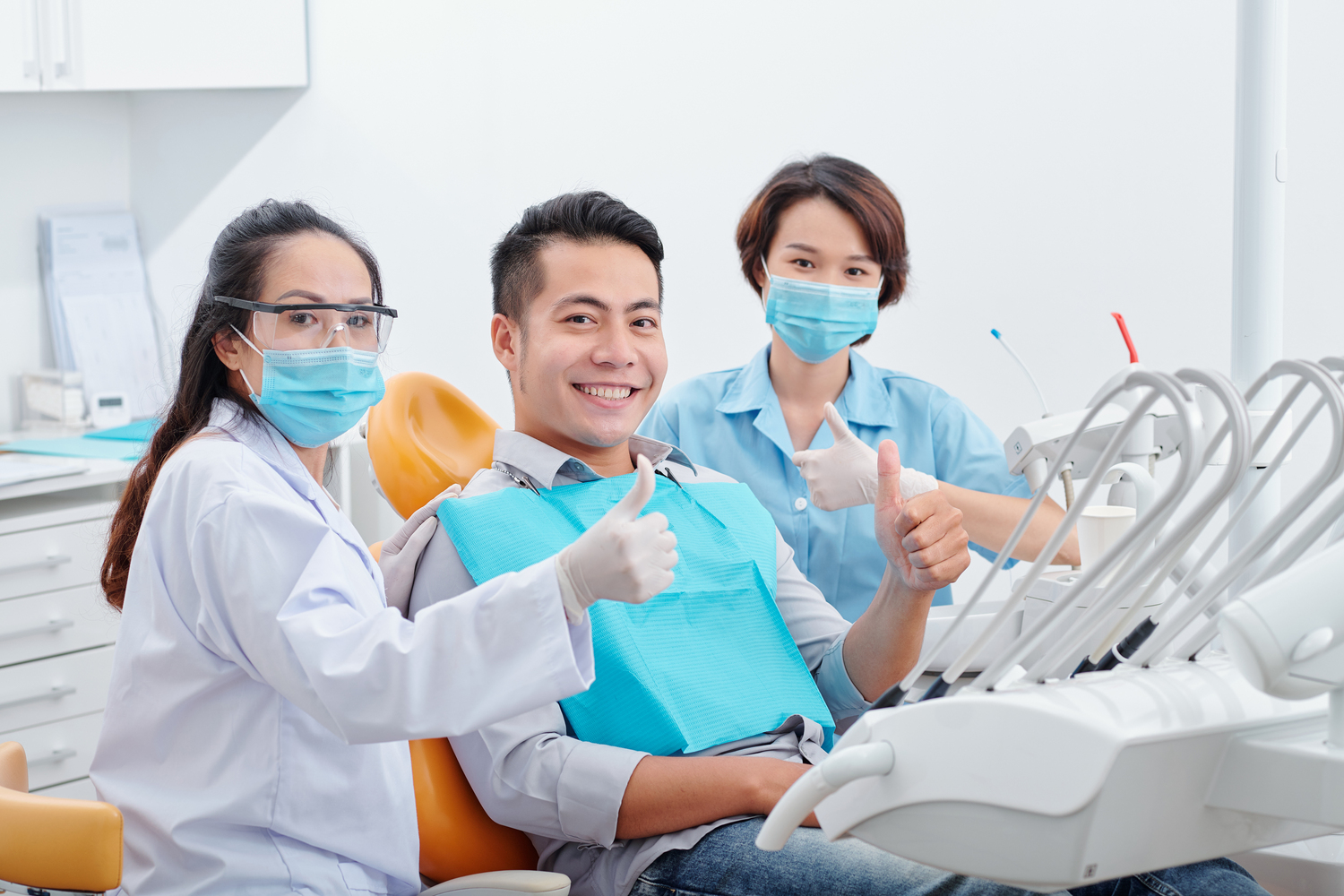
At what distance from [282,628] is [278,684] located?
59 mm

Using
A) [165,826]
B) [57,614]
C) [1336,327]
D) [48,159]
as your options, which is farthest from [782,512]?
[48,159]

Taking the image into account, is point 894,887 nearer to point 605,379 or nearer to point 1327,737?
point 1327,737

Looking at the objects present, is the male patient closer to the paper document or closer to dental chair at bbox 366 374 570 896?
dental chair at bbox 366 374 570 896

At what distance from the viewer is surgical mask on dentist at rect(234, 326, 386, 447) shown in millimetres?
1253

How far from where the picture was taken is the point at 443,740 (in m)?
1.26

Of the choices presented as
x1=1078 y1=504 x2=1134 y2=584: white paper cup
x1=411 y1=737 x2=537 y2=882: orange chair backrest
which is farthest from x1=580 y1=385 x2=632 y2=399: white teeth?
x1=1078 y1=504 x2=1134 y2=584: white paper cup

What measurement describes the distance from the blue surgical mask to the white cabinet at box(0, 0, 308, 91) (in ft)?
7.04

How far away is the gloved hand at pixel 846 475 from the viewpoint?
66.4 inches

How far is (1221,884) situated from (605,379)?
0.85 meters

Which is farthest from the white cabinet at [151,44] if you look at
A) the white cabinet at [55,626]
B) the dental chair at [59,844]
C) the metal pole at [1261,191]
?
the metal pole at [1261,191]

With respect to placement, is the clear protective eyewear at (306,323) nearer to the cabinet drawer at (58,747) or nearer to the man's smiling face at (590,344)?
the man's smiling face at (590,344)

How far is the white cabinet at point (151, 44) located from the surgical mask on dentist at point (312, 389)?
232cm

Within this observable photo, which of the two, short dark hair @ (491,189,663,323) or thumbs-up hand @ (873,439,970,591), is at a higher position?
short dark hair @ (491,189,663,323)

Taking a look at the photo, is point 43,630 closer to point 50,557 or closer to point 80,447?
→ point 50,557
